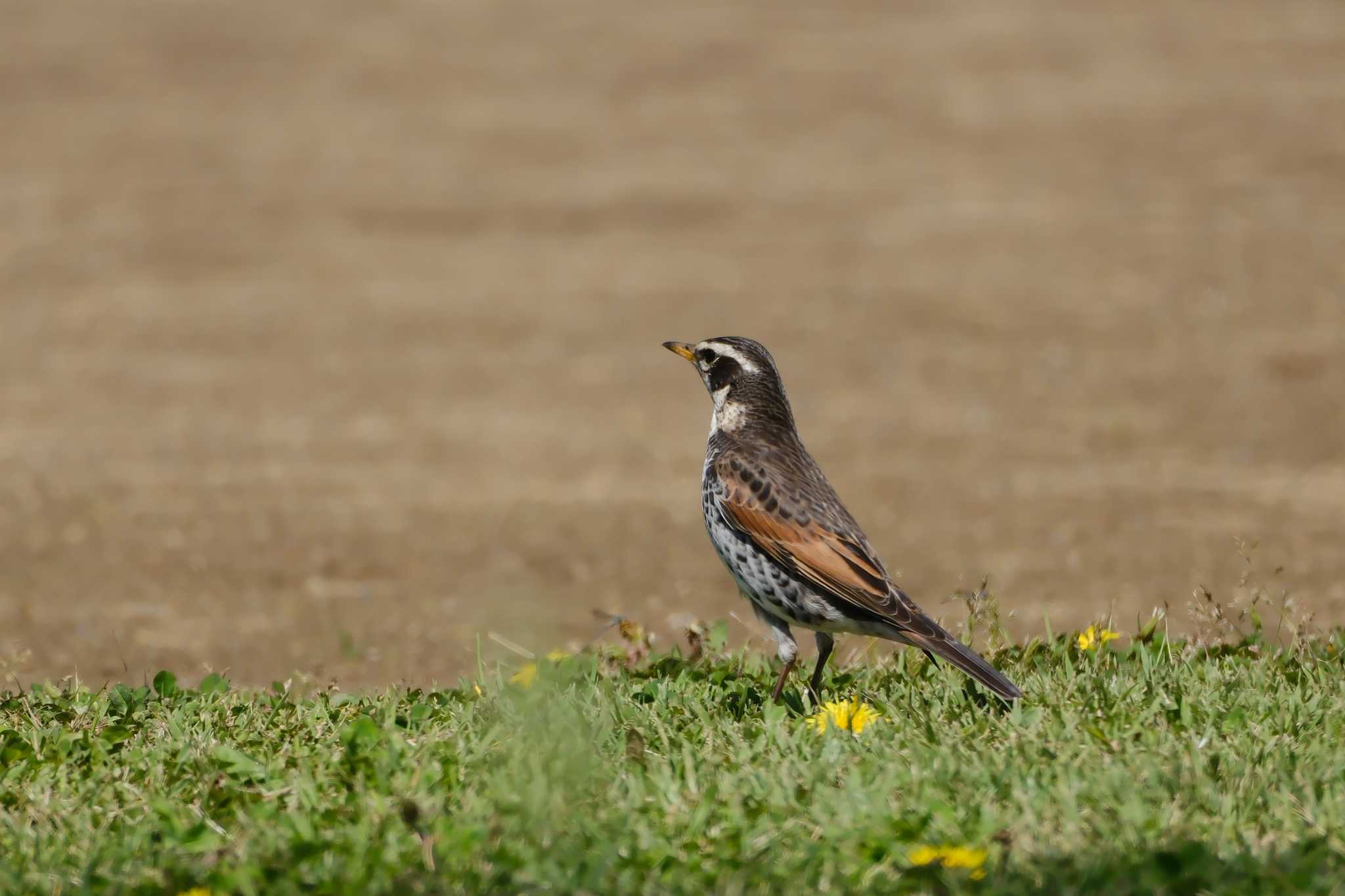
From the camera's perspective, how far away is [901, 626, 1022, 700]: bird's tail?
217 inches

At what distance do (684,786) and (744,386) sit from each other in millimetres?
1960

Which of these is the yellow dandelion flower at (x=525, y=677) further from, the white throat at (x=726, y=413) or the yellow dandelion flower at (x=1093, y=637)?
the yellow dandelion flower at (x=1093, y=637)

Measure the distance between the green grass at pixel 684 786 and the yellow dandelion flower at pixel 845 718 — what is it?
0.24 feet

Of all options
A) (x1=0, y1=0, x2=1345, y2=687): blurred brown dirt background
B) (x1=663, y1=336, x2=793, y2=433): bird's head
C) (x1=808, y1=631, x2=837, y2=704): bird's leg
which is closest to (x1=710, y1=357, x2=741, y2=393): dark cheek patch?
(x1=663, y1=336, x2=793, y2=433): bird's head

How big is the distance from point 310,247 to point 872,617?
1771 centimetres

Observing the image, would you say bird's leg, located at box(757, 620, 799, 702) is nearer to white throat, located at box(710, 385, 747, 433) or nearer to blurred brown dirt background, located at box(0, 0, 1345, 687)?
white throat, located at box(710, 385, 747, 433)

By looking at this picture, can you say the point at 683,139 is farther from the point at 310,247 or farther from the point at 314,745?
the point at 314,745

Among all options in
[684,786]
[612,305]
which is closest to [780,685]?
[684,786]

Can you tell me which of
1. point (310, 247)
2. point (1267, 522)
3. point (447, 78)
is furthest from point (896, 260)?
point (447, 78)

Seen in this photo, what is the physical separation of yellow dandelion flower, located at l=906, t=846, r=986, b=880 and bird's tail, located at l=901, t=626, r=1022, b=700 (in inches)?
42.8

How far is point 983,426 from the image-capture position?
50.6ft

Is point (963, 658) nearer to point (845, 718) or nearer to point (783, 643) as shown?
point (845, 718)

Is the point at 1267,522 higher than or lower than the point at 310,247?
lower

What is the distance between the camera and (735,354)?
21.8 feet
